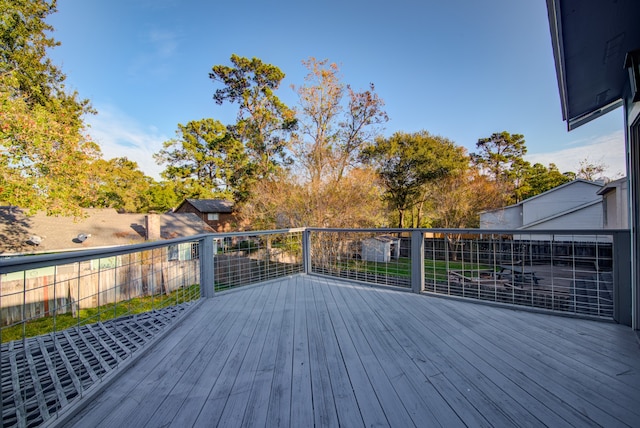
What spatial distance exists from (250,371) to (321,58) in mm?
11674

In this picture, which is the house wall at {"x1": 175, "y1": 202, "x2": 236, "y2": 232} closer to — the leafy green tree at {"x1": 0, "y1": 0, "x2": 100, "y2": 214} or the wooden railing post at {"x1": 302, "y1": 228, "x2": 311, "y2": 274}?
the leafy green tree at {"x1": 0, "y1": 0, "x2": 100, "y2": 214}

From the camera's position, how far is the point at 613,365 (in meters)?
1.71

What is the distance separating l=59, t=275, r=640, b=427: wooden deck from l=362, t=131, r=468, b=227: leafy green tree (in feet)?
42.2

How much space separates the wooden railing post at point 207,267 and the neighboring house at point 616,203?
6214mm

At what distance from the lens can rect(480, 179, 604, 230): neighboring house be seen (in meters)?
9.94

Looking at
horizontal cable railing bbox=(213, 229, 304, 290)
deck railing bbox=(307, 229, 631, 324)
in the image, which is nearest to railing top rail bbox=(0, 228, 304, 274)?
horizontal cable railing bbox=(213, 229, 304, 290)

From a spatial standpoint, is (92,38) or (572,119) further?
(92,38)

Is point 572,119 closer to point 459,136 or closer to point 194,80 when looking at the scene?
point 194,80

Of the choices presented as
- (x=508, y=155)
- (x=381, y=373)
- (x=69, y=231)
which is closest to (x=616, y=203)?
(x=381, y=373)

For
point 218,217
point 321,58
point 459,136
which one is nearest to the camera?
point 321,58

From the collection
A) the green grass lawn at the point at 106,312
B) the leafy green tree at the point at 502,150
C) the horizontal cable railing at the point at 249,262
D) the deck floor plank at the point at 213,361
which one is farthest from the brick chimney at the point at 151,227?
the leafy green tree at the point at 502,150

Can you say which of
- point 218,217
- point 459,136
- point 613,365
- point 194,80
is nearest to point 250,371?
point 613,365

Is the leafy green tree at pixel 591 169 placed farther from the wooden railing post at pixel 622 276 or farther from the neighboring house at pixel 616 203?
the wooden railing post at pixel 622 276

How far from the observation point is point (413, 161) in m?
15.3
